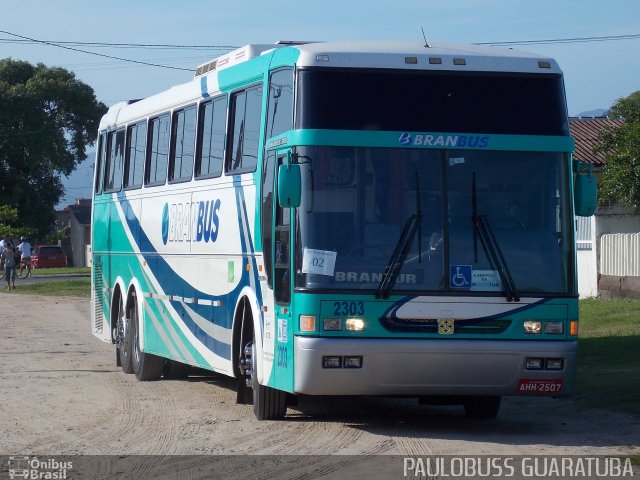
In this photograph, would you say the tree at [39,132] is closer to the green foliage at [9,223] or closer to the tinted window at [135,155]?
the green foliage at [9,223]

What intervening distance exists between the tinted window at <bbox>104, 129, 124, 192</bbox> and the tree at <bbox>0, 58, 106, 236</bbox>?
48154mm

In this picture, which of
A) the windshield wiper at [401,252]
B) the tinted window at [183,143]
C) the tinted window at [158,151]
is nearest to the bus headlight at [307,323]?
the windshield wiper at [401,252]

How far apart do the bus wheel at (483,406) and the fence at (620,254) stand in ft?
44.6

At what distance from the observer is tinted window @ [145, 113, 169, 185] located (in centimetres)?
1606

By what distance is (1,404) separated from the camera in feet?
44.0

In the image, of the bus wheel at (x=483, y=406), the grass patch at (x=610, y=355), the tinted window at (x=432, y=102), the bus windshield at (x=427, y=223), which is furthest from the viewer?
the grass patch at (x=610, y=355)

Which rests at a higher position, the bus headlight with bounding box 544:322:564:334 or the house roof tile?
the house roof tile

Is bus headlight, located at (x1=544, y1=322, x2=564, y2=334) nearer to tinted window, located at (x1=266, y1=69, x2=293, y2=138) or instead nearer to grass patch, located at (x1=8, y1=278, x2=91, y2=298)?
tinted window, located at (x1=266, y1=69, x2=293, y2=138)

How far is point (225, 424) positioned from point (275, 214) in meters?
2.15

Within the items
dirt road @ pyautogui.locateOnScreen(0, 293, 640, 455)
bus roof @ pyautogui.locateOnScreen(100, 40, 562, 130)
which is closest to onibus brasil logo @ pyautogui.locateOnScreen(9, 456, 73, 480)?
dirt road @ pyautogui.locateOnScreen(0, 293, 640, 455)

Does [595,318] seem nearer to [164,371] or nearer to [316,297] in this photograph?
[164,371]

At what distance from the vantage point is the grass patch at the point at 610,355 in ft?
44.7

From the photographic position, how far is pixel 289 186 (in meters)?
10.6

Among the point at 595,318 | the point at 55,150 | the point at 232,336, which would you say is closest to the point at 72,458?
the point at 232,336
